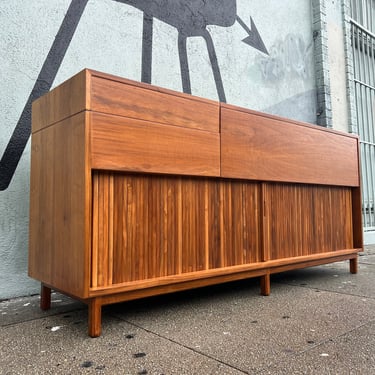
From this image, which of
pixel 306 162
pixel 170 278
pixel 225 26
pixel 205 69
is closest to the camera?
pixel 170 278

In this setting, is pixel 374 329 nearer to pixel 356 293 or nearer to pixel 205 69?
pixel 356 293

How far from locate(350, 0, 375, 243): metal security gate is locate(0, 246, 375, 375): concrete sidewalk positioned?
345 cm

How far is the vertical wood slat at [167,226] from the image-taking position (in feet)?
5.67

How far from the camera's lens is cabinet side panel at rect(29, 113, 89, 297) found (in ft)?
5.43

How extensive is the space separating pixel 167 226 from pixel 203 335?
0.58 meters

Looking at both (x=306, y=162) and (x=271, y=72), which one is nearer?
(x=306, y=162)

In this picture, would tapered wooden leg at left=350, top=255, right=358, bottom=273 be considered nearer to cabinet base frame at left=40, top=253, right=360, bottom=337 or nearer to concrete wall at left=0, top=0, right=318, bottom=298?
cabinet base frame at left=40, top=253, right=360, bottom=337

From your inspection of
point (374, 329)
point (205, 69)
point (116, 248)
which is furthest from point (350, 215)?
point (116, 248)

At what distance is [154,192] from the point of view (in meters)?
1.92

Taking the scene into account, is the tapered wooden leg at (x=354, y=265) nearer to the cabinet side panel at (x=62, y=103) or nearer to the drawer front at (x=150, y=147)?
the drawer front at (x=150, y=147)

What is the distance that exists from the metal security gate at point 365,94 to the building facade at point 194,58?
0.7 inches

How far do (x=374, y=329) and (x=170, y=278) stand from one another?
100 centimetres

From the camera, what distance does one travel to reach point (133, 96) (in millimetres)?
1798

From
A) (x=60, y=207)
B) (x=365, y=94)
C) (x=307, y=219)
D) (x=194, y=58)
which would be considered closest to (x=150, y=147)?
(x=60, y=207)
